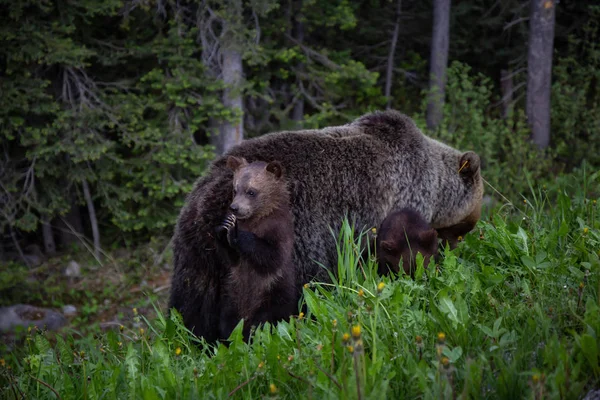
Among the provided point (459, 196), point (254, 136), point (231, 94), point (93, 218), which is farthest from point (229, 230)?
point (254, 136)

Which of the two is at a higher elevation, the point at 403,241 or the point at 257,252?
the point at 257,252

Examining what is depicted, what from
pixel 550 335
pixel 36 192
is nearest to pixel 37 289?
pixel 36 192

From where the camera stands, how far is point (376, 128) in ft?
21.0

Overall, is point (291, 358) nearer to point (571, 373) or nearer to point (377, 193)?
point (571, 373)

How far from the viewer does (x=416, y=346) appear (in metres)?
3.66

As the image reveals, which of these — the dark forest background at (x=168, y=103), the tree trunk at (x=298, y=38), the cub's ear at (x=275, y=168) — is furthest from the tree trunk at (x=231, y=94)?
the cub's ear at (x=275, y=168)

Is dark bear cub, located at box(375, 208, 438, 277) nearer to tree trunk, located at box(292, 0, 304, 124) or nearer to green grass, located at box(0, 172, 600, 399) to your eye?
green grass, located at box(0, 172, 600, 399)

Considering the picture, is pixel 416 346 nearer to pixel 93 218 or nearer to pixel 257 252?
pixel 257 252

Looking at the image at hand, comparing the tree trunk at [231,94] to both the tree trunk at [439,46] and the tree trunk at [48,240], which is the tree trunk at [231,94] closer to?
the tree trunk at [48,240]

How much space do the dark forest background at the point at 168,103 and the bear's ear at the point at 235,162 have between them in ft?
19.4

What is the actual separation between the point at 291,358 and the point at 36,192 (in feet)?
31.3

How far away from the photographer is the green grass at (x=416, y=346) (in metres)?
3.09

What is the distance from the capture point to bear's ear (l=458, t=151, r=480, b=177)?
683 cm

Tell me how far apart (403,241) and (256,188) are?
147cm
